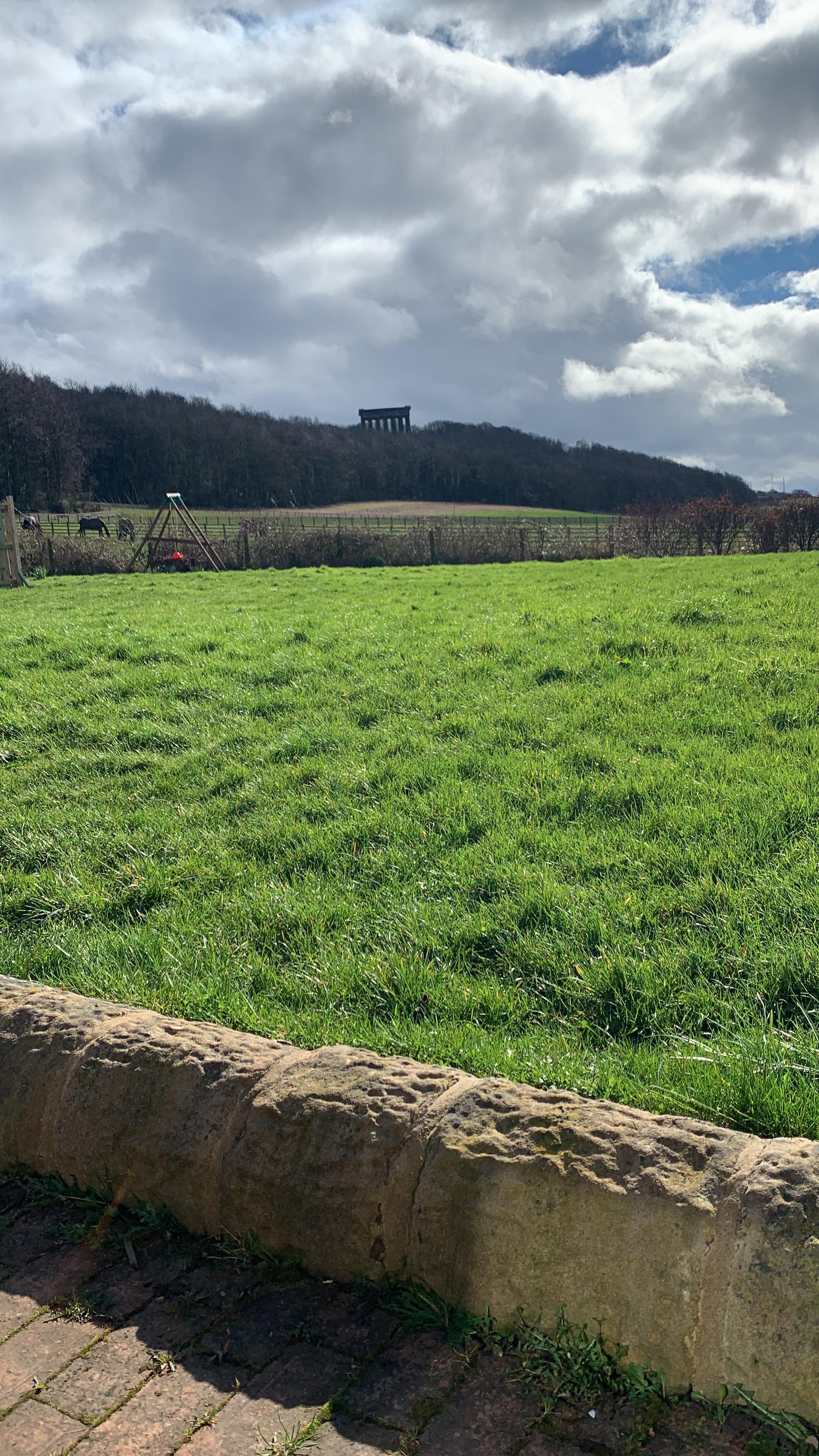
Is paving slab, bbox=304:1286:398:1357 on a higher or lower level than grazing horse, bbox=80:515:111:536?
lower

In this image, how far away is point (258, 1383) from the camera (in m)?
2.08

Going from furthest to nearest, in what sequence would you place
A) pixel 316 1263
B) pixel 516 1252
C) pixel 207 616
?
1. pixel 207 616
2. pixel 316 1263
3. pixel 516 1252

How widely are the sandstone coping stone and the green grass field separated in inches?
20.3

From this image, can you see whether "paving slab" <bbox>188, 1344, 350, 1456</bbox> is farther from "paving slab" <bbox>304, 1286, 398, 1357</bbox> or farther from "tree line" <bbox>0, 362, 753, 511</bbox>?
"tree line" <bbox>0, 362, 753, 511</bbox>

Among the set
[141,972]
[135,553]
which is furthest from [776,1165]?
[135,553]

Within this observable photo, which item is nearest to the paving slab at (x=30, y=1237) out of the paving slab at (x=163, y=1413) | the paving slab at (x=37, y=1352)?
the paving slab at (x=37, y=1352)

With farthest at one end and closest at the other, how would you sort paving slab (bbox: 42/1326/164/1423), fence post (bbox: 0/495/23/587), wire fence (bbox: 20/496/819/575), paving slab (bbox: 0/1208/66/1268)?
wire fence (bbox: 20/496/819/575)
fence post (bbox: 0/495/23/587)
paving slab (bbox: 0/1208/66/1268)
paving slab (bbox: 42/1326/164/1423)

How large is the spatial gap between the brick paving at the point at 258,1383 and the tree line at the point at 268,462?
2653 inches

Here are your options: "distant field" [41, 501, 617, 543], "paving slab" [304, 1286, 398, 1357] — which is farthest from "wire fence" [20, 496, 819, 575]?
"paving slab" [304, 1286, 398, 1357]

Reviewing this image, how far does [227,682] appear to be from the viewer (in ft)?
27.6

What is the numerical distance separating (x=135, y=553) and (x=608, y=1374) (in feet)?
96.1

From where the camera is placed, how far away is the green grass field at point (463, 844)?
3207 mm

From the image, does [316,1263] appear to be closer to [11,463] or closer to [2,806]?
[2,806]

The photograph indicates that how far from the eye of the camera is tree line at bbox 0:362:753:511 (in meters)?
70.6
